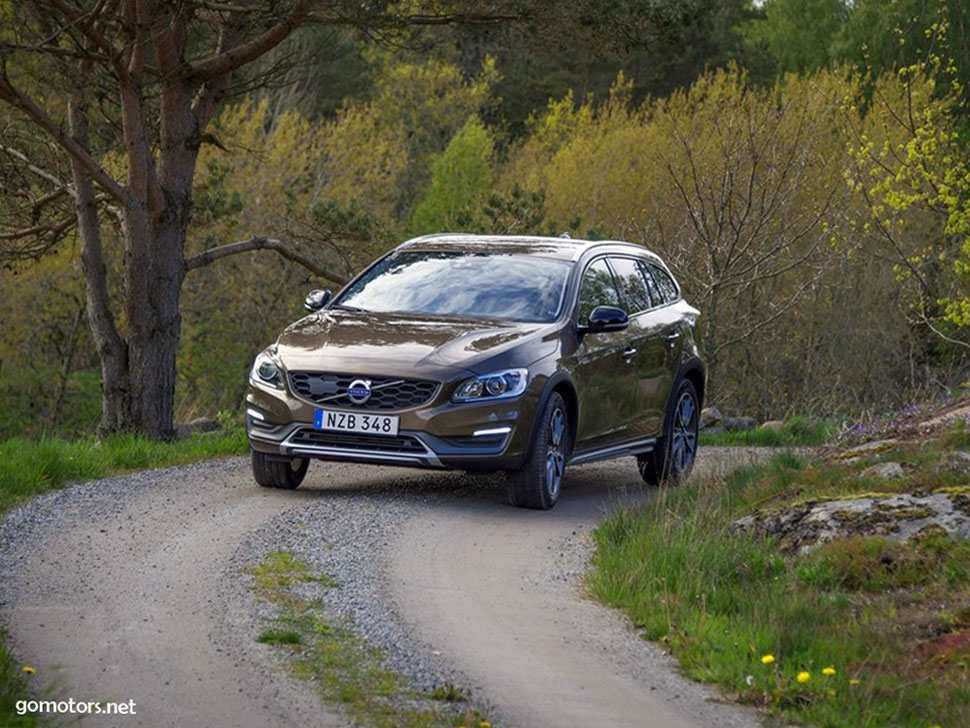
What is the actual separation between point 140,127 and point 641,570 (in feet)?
38.0

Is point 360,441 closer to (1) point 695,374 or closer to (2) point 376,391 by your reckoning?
(2) point 376,391

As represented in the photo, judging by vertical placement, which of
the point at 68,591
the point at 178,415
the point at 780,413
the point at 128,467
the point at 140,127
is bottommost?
the point at 178,415

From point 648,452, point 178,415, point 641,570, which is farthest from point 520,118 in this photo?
point 641,570

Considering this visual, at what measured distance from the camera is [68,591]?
8656 mm

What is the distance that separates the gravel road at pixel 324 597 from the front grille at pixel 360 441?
0.42m

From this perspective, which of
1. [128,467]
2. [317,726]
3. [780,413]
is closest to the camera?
[317,726]

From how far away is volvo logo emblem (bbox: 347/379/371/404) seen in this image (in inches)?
464

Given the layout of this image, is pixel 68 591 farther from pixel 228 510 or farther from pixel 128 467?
pixel 128 467

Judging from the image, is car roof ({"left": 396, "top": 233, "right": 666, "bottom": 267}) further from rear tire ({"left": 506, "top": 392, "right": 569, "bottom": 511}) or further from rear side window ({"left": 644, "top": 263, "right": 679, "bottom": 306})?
rear tire ({"left": 506, "top": 392, "right": 569, "bottom": 511})

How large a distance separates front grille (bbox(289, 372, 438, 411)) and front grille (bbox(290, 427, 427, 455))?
201 mm

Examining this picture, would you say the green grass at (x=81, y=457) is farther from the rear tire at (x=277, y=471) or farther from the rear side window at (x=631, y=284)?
the rear side window at (x=631, y=284)

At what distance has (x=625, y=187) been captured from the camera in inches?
1677

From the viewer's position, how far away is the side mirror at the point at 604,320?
12.8m

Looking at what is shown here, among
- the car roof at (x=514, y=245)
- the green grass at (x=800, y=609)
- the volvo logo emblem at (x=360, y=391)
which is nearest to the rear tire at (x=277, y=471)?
the volvo logo emblem at (x=360, y=391)
